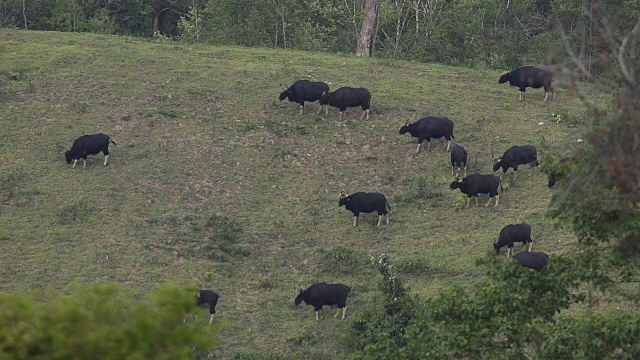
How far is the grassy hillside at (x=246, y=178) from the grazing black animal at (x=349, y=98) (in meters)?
0.39

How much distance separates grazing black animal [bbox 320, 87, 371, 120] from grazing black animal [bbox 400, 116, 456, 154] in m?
1.61

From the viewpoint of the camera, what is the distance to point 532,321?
1241 cm

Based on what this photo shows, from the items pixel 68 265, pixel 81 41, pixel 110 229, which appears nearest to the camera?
pixel 68 265

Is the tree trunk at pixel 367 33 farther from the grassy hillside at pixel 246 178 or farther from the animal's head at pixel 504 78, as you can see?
the animal's head at pixel 504 78

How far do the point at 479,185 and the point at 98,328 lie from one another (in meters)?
15.6

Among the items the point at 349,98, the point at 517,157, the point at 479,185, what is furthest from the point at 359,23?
the point at 479,185

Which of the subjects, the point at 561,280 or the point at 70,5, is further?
the point at 70,5

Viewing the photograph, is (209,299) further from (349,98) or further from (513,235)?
(349,98)

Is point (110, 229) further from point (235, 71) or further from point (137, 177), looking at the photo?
point (235, 71)

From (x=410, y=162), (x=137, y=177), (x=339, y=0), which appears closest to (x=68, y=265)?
(x=137, y=177)

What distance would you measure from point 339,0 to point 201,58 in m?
13.7

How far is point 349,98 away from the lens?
28.0 meters

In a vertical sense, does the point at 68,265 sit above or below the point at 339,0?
below

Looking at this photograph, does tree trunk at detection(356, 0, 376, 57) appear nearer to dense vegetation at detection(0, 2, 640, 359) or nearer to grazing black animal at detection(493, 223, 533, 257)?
dense vegetation at detection(0, 2, 640, 359)
